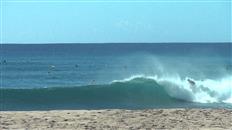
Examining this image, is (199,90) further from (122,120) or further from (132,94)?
(122,120)

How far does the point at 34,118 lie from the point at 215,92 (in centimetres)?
1532

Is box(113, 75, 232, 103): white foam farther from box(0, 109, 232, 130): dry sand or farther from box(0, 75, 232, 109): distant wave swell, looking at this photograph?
box(0, 109, 232, 130): dry sand

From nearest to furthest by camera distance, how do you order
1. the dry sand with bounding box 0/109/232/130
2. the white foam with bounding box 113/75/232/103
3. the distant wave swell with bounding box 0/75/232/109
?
the dry sand with bounding box 0/109/232/130, the distant wave swell with bounding box 0/75/232/109, the white foam with bounding box 113/75/232/103

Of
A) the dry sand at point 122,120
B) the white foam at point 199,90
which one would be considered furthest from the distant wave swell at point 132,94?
the dry sand at point 122,120

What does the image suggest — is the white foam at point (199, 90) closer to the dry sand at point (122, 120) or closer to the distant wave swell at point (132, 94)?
the distant wave swell at point (132, 94)

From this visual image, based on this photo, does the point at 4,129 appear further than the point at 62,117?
No

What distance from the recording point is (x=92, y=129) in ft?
40.5

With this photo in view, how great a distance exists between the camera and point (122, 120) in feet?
44.9

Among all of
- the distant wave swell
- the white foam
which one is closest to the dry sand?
the distant wave swell

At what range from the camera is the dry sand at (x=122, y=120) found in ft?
41.8

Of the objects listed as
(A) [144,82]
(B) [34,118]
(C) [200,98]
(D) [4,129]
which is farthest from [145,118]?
(A) [144,82]

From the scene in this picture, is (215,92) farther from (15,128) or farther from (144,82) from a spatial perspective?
(15,128)

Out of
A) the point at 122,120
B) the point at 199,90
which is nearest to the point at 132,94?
the point at 199,90

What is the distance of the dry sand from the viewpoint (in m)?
12.7
